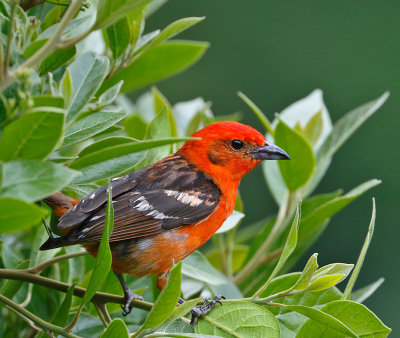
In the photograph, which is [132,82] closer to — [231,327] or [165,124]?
[165,124]

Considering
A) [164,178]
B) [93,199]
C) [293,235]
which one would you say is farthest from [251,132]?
[293,235]

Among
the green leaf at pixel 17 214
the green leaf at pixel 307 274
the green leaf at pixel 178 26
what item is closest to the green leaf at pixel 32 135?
the green leaf at pixel 17 214

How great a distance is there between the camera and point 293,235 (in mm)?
2066

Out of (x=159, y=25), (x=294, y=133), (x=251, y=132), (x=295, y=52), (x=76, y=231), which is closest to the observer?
(x=76, y=231)

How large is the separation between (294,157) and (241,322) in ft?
3.63

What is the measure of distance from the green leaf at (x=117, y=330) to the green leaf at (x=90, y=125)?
0.56 m

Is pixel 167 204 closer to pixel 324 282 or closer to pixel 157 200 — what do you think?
pixel 157 200

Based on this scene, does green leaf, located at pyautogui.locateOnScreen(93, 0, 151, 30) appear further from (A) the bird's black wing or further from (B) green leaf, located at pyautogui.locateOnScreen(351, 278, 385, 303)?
(B) green leaf, located at pyautogui.locateOnScreen(351, 278, 385, 303)

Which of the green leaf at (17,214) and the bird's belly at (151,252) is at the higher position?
the green leaf at (17,214)

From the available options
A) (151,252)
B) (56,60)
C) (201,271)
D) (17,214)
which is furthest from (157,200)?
(17,214)

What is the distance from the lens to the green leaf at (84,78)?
2.00m

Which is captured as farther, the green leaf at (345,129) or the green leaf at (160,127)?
the green leaf at (345,129)

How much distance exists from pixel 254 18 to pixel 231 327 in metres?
9.18

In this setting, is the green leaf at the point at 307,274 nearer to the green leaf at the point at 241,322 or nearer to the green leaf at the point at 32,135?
the green leaf at the point at 241,322
